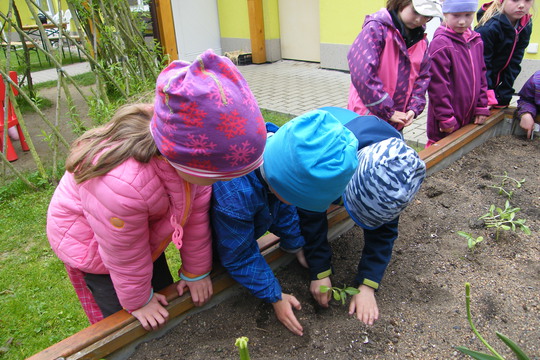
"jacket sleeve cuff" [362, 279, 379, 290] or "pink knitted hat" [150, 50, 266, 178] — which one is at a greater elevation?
"pink knitted hat" [150, 50, 266, 178]

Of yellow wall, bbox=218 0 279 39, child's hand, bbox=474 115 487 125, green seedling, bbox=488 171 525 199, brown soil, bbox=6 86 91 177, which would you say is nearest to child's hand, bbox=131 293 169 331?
green seedling, bbox=488 171 525 199

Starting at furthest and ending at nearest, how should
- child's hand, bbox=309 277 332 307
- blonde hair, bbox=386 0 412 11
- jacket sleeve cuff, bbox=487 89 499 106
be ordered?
jacket sleeve cuff, bbox=487 89 499 106
blonde hair, bbox=386 0 412 11
child's hand, bbox=309 277 332 307

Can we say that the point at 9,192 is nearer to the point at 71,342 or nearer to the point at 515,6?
the point at 71,342

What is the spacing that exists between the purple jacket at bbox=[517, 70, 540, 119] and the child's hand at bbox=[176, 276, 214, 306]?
279 centimetres

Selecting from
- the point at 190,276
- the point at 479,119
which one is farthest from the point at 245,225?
the point at 479,119

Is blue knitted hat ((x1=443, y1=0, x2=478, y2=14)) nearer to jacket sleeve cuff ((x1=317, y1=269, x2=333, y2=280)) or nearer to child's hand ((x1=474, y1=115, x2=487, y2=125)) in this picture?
child's hand ((x1=474, y1=115, x2=487, y2=125))

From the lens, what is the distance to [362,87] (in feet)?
7.71

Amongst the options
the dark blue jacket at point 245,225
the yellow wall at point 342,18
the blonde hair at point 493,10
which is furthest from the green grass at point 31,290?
the yellow wall at point 342,18

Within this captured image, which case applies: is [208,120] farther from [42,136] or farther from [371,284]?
[42,136]

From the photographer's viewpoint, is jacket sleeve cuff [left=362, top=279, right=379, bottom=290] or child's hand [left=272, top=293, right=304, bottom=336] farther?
jacket sleeve cuff [left=362, top=279, right=379, bottom=290]

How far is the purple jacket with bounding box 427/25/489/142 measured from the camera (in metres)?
2.77

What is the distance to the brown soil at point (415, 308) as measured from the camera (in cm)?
154

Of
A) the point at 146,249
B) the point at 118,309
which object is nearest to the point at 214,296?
the point at 118,309

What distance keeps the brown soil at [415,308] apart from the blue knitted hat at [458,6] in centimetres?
117
